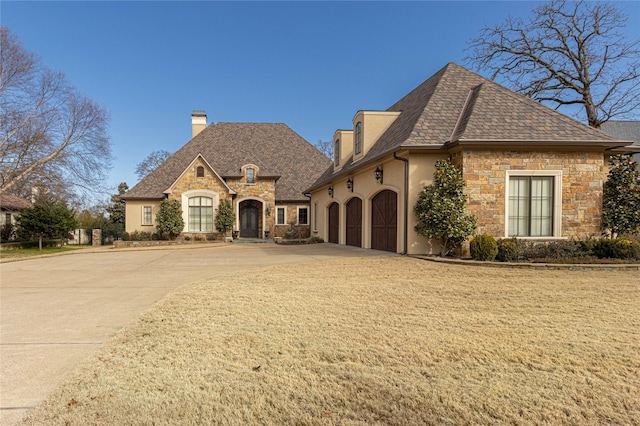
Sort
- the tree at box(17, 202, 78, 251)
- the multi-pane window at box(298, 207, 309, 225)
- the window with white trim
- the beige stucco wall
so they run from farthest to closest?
the multi-pane window at box(298, 207, 309, 225) < the beige stucco wall < the tree at box(17, 202, 78, 251) < the window with white trim

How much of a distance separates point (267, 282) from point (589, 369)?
5.55 meters

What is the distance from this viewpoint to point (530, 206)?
10.5 meters

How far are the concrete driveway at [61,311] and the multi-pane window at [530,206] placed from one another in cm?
815

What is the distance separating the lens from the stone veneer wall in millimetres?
10320

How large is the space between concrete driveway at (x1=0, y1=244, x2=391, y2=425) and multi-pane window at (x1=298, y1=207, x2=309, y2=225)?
14.1 meters

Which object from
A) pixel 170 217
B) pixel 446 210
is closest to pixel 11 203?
pixel 170 217

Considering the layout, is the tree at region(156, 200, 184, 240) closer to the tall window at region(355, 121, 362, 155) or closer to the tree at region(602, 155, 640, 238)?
the tall window at region(355, 121, 362, 155)

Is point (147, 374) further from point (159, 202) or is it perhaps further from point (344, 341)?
point (159, 202)

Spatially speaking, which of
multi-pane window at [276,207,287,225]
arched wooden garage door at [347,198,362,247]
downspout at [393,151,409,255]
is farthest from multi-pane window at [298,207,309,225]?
downspout at [393,151,409,255]

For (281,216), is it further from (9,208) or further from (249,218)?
(9,208)

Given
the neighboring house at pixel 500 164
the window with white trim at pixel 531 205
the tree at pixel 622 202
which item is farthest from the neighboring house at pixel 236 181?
the tree at pixel 622 202

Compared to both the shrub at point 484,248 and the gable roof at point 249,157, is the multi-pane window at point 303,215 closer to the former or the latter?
the gable roof at point 249,157

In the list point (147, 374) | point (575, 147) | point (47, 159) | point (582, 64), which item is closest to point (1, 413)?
point (147, 374)

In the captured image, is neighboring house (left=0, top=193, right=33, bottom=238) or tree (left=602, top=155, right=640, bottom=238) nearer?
tree (left=602, top=155, right=640, bottom=238)
